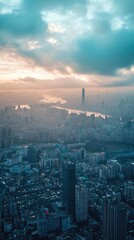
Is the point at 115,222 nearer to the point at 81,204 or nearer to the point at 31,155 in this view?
the point at 81,204

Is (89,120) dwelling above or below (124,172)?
above

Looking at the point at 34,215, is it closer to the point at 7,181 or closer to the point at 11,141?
the point at 7,181

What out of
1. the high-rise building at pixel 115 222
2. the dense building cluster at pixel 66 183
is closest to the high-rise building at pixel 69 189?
the dense building cluster at pixel 66 183

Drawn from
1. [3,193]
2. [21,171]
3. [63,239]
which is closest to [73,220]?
[63,239]

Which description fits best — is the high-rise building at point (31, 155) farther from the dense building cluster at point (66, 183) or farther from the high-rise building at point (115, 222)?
the high-rise building at point (115, 222)

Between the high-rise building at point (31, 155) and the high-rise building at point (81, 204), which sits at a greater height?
the high-rise building at point (31, 155)

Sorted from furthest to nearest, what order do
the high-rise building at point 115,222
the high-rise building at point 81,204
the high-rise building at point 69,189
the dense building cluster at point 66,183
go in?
the high-rise building at point 69,189 < the high-rise building at point 81,204 < the dense building cluster at point 66,183 < the high-rise building at point 115,222
